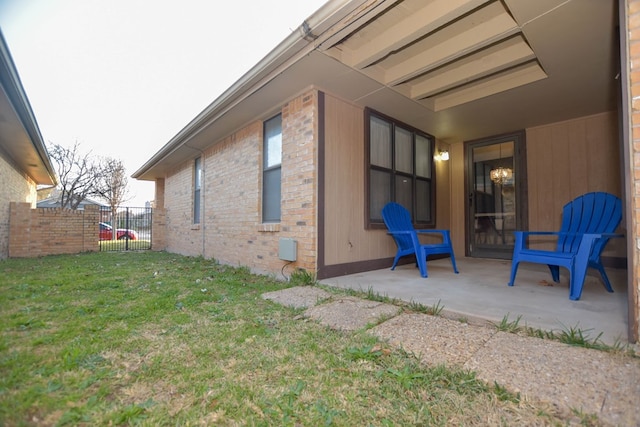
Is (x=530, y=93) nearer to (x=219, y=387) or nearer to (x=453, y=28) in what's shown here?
(x=453, y=28)

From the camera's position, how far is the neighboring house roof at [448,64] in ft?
8.59

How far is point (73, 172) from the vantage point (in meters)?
13.4

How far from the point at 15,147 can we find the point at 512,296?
9453 millimetres

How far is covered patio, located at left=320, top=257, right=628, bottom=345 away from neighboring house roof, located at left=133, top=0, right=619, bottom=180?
8.05 feet

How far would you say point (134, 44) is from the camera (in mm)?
3305

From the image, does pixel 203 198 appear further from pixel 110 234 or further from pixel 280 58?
pixel 110 234

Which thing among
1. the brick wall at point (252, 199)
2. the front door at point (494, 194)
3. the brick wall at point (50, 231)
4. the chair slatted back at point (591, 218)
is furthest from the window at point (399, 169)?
the brick wall at point (50, 231)

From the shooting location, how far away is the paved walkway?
4.00 ft

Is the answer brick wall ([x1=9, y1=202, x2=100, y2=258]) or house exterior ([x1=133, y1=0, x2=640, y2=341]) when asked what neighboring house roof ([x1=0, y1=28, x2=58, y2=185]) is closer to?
brick wall ([x1=9, y1=202, x2=100, y2=258])

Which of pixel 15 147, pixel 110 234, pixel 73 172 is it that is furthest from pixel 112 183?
pixel 15 147

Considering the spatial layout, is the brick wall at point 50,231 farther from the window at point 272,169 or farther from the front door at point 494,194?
the front door at point 494,194

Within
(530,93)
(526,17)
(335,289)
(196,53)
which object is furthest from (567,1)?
(196,53)

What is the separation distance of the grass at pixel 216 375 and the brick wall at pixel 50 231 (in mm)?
6298

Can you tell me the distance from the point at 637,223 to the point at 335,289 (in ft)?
7.87
